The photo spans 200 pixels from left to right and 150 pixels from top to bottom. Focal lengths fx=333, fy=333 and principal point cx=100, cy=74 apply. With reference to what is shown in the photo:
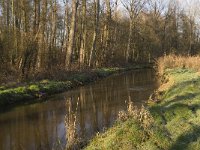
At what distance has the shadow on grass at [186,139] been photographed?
769 centimetres

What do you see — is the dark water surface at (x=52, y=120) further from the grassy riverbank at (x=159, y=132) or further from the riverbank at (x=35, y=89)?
the grassy riverbank at (x=159, y=132)

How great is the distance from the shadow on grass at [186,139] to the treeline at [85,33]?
13939mm

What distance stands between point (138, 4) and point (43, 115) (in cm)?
4148

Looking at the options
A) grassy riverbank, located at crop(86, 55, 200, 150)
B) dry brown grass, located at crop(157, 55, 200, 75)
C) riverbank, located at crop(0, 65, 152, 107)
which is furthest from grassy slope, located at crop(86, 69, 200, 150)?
dry brown grass, located at crop(157, 55, 200, 75)

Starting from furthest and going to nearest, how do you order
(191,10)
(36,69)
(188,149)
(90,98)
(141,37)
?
(191,10)
(141,37)
(36,69)
(90,98)
(188,149)

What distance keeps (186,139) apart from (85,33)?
28.0 metres

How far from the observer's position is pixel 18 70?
20453mm

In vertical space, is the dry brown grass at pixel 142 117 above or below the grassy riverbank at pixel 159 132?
above

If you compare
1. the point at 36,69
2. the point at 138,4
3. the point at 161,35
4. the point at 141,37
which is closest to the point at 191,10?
the point at 161,35

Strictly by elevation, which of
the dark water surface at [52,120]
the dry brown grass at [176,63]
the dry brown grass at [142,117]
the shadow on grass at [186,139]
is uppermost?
the dry brown grass at [176,63]

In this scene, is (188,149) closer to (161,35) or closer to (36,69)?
(36,69)

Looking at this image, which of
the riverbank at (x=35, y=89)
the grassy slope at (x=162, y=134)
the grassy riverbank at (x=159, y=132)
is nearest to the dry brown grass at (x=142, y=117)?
the grassy riverbank at (x=159, y=132)

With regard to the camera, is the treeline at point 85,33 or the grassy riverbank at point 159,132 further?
the treeline at point 85,33

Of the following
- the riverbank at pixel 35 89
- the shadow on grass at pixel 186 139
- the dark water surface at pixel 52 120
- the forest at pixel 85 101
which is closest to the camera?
the shadow on grass at pixel 186 139
